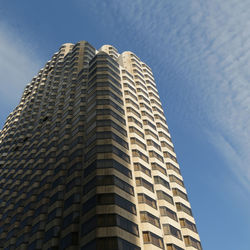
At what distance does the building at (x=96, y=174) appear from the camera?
131 ft

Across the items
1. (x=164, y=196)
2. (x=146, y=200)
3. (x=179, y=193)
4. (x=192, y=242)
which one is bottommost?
(x=192, y=242)

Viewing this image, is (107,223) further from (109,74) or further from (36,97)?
(36,97)

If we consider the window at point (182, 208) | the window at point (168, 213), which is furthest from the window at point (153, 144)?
the window at point (168, 213)

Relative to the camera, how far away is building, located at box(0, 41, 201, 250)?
40.0 m

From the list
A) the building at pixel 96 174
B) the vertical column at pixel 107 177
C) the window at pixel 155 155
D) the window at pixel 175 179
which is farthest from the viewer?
the window at pixel 175 179

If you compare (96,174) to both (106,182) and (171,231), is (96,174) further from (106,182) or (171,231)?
(171,231)

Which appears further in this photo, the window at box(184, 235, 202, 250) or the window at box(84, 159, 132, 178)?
the window at box(184, 235, 202, 250)

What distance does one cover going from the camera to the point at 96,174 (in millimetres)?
43281

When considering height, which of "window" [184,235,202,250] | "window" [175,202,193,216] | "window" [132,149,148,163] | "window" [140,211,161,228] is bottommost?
"window" [184,235,202,250]

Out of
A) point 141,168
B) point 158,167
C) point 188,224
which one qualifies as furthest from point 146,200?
point 158,167

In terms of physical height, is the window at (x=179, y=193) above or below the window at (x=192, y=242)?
above

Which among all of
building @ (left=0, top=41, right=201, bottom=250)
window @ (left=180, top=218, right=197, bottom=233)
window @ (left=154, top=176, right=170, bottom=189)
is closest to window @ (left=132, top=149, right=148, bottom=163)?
building @ (left=0, top=41, right=201, bottom=250)

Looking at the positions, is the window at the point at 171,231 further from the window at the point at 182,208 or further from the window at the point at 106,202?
the window at the point at 106,202

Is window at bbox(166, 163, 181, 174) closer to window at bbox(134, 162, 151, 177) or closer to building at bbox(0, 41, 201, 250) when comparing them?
building at bbox(0, 41, 201, 250)
